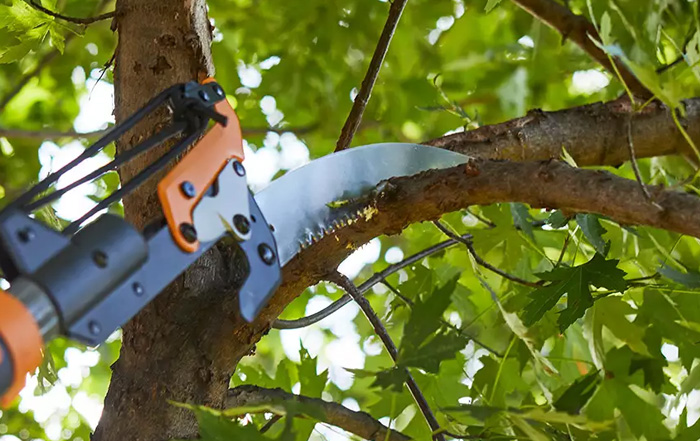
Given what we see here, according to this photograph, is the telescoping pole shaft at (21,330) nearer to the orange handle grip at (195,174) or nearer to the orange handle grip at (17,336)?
the orange handle grip at (17,336)

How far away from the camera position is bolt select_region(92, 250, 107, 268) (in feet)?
1.63

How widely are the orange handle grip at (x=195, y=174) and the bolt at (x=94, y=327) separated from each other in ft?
0.26

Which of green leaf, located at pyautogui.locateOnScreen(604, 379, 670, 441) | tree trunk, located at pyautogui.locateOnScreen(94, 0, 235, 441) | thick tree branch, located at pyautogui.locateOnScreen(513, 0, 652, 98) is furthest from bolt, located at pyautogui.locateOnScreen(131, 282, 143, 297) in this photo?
thick tree branch, located at pyautogui.locateOnScreen(513, 0, 652, 98)

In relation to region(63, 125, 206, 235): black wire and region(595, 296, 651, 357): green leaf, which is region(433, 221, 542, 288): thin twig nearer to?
region(595, 296, 651, 357): green leaf

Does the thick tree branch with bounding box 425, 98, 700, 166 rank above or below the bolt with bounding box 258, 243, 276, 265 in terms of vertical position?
above

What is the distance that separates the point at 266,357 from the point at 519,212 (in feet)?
5.24

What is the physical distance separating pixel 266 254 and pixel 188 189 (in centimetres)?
8

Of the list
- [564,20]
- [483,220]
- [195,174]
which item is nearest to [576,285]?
[483,220]

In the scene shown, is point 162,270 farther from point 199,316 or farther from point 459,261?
point 459,261

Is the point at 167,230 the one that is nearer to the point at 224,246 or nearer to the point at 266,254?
the point at 266,254

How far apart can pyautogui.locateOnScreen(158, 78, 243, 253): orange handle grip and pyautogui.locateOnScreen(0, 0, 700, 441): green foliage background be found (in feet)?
0.46

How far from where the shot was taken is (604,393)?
3.15 feet

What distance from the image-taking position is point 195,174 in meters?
0.58

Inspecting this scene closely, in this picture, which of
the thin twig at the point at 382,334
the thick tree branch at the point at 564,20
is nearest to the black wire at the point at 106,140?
the thin twig at the point at 382,334
